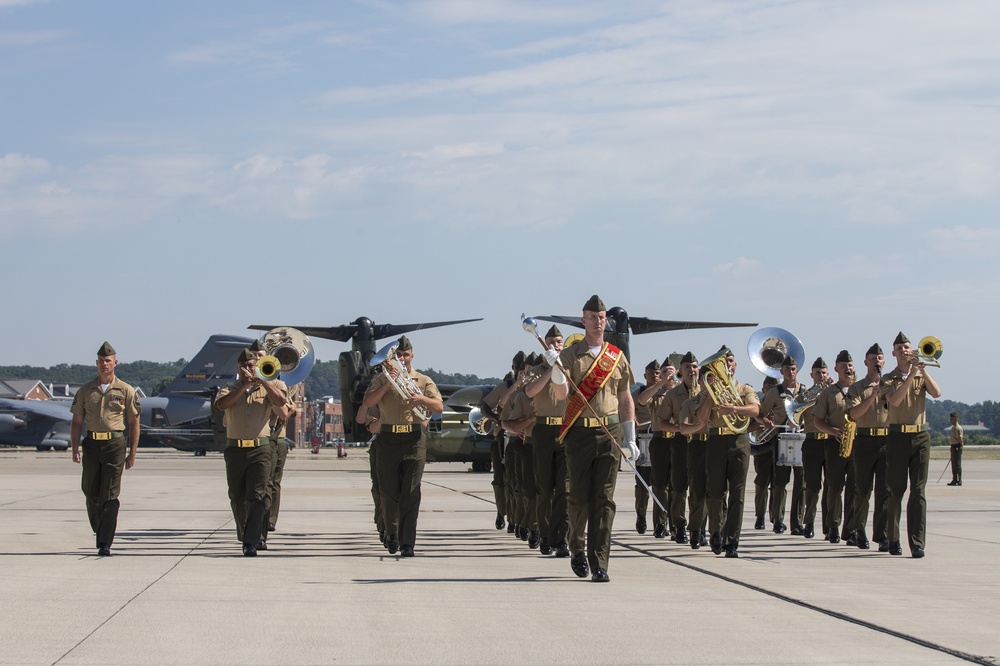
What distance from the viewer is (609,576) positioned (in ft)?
33.1

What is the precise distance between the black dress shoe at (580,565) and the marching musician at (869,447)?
4.08 meters

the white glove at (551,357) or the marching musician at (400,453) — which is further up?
the white glove at (551,357)

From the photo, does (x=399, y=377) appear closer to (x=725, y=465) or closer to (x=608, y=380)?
(x=608, y=380)

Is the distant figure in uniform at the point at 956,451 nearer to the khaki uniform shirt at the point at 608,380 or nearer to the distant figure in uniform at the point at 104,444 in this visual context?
the khaki uniform shirt at the point at 608,380

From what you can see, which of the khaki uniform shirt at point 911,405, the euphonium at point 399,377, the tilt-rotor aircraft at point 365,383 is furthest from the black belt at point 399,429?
the tilt-rotor aircraft at point 365,383

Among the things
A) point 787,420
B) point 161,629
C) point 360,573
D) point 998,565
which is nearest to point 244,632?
point 161,629

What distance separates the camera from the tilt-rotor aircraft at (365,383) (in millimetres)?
31469

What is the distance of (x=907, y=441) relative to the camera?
12.2m

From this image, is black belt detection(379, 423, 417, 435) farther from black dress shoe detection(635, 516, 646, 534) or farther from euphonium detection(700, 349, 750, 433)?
black dress shoe detection(635, 516, 646, 534)

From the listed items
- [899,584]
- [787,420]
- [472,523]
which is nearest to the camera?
[899,584]

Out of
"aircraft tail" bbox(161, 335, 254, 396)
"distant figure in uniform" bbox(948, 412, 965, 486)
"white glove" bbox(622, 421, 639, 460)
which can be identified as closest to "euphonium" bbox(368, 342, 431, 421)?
"white glove" bbox(622, 421, 639, 460)

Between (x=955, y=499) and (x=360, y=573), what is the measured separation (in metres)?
15.3

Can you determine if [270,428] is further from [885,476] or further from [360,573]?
[885,476]

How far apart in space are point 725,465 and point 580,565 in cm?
278
